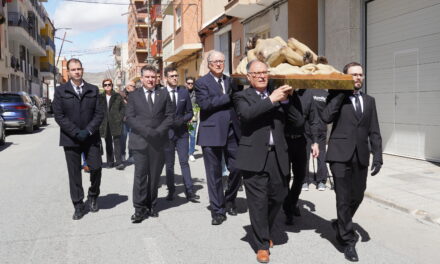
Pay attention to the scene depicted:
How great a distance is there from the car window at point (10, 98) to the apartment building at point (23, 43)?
1922 cm

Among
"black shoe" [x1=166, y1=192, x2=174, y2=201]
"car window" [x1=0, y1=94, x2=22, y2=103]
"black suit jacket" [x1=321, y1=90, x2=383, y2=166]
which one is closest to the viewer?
"black suit jacket" [x1=321, y1=90, x2=383, y2=166]

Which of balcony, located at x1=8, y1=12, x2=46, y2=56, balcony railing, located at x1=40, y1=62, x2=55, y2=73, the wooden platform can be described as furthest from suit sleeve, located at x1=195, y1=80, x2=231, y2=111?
balcony railing, located at x1=40, y1=62, x2=55, y2=73

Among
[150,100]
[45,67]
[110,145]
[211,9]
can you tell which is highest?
[45,67]

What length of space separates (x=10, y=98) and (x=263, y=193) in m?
18.3

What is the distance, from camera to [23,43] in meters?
45.6

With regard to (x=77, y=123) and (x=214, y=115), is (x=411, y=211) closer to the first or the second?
(x=214, y=115)

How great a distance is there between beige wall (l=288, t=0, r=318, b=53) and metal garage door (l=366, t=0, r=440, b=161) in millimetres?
3180

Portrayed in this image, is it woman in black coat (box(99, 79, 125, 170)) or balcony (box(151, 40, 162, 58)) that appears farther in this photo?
balcony (box(151, 40, 162, 58))

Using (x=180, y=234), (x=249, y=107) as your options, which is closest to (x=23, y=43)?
(x=180, y=234)

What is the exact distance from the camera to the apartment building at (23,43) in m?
39.2

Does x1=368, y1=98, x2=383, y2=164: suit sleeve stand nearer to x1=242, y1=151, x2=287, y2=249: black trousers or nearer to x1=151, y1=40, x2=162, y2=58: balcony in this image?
x1=242, y1=151, x2=287, y2=249: black trousers

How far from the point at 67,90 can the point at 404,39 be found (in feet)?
24.7

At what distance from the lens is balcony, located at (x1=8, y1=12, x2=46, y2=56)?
38938 millimetres

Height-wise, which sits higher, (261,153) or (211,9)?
(211,9)
